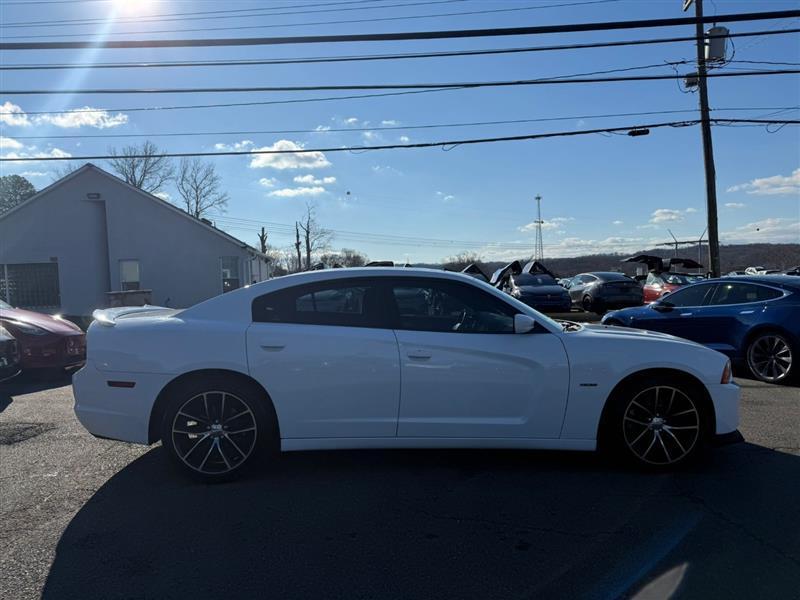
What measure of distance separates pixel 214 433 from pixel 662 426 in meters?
3.36

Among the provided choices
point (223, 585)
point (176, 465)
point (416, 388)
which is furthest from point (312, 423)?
point (223, 585)

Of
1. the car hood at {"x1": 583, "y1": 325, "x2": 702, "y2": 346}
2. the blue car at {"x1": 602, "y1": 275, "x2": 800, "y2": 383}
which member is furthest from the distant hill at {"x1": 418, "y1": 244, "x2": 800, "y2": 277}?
the car hood at {"x1": 583, "y1": 325, "x2": 702, "y2": 346}

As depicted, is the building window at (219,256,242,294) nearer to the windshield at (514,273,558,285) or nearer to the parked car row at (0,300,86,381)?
the windshield at (514,273,558,285)

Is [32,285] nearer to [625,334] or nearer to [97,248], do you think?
[97,248]

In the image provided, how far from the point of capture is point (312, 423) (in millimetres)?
4156

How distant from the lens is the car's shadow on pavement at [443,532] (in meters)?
2.87

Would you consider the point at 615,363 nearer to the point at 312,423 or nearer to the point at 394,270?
the point at 394,270

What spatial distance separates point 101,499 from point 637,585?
3.49 meters

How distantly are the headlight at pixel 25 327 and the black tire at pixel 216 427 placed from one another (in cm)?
569

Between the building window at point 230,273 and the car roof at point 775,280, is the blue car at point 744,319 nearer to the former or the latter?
the car roof at point 775,280

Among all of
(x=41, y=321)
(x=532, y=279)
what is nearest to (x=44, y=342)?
(x=41, y=321)

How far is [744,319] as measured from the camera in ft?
25.5

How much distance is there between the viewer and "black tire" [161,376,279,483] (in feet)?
13.5

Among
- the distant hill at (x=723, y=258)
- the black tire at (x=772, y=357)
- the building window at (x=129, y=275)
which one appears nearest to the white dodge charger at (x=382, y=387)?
the black tire at (x=772, y=357)
